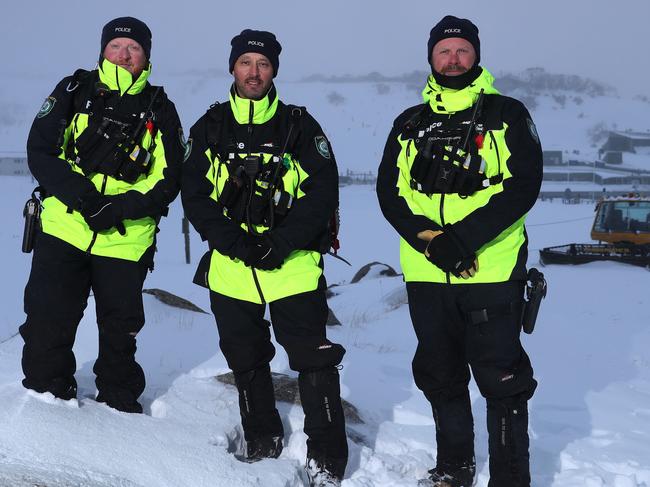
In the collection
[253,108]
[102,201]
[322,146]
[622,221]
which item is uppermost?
[253,108]

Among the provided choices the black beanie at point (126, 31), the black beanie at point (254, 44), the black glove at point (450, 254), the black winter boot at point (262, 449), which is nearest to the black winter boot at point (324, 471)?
the black winter boot at point (262, 449)

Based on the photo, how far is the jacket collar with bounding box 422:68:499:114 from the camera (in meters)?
3.99

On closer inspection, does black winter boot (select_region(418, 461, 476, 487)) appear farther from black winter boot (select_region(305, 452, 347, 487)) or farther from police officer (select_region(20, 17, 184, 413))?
police officer (select_region(20, 17, 184, 413))

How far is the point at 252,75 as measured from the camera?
160 inches

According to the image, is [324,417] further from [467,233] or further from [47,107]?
[47,107]

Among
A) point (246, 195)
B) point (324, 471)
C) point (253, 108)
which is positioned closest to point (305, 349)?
point (324, 471)

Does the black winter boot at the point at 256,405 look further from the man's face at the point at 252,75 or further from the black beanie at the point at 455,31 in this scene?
the black beanie at the point at 455,31

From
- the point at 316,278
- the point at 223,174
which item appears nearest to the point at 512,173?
the point at 316,278

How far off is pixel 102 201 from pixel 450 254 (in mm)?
1970

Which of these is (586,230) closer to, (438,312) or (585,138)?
(438,312)

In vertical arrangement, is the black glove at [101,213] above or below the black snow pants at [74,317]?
above

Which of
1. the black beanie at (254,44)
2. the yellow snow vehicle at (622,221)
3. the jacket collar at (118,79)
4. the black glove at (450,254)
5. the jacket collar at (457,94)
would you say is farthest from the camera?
the yellow snow vehicle at (622,221)

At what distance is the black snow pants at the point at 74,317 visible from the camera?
13.8ft

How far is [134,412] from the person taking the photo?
4.48 meters
